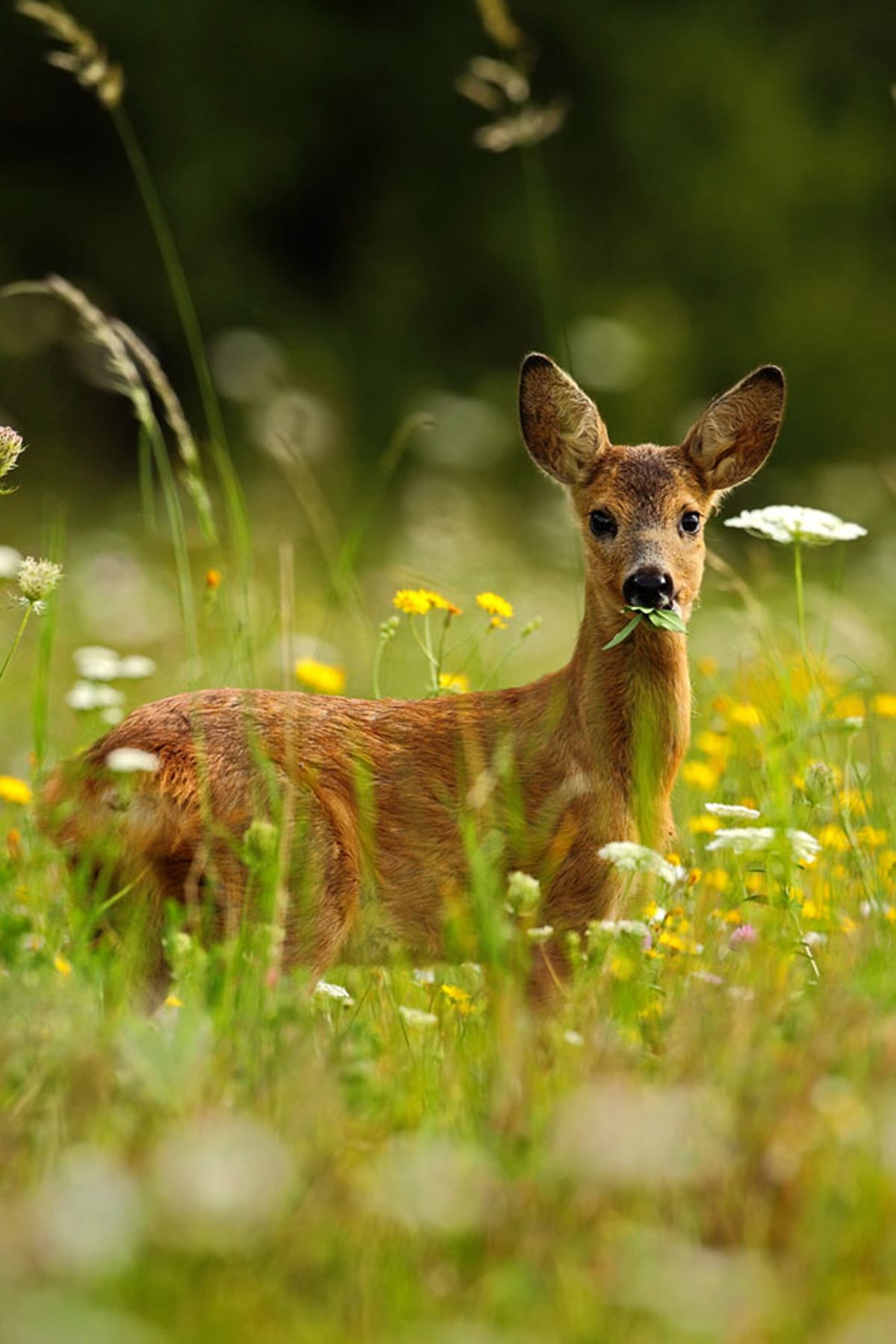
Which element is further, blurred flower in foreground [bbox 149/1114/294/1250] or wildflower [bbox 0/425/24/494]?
wildflower [bbox 0/425/24/494]

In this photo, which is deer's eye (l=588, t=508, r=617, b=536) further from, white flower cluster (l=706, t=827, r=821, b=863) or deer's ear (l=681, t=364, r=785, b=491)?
white flower cluster (l=706, t=827, r=821, b=863)

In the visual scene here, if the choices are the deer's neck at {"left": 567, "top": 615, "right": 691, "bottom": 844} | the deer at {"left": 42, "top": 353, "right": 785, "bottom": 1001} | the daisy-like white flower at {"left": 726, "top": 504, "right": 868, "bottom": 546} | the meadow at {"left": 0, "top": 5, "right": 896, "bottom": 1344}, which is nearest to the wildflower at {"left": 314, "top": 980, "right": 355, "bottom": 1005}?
the meadow at {"left": 0, "top": 5, "right": 896, "bottom": 1344}

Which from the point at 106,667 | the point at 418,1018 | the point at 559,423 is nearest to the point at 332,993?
the point at 418,1018

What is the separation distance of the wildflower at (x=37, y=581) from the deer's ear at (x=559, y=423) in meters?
1.37

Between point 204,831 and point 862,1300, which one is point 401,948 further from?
point 862,1300

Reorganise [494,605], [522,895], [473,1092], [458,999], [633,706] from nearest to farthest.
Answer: [473,1092] < [522,895] < [458,999] < [633,706] < [494,605]

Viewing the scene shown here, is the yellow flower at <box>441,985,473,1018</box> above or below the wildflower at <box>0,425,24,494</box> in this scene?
below

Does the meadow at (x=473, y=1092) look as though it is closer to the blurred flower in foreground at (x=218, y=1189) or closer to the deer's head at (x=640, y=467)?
the blurred flower in foreground at (x=218, y=1189)

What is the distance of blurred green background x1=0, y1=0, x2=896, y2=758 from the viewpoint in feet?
56.7

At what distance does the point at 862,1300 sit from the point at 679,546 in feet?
8.08

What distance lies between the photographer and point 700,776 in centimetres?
483

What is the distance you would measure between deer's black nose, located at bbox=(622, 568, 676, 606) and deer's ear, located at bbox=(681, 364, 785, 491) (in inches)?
22.8

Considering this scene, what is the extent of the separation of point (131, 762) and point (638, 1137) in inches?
58.8

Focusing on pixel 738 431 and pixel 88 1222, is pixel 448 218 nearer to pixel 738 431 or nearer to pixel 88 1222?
pixel 738 431
